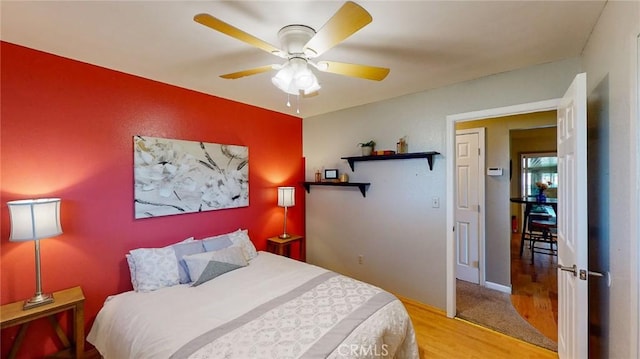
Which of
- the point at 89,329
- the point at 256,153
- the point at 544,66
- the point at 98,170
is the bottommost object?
the point at 89,329

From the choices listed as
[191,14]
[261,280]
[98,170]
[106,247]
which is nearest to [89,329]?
[106,247]

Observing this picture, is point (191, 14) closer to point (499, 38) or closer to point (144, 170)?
point (144, 170)

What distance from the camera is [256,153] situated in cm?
335

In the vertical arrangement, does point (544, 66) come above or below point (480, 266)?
above

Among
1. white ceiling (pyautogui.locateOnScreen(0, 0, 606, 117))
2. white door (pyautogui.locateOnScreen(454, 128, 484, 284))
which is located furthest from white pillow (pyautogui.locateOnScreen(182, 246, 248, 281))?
white door (pyautogui.locateOnScreen(454, 128, 484, 284))

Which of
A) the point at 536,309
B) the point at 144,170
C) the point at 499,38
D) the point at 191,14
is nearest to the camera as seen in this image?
the point at 191,14

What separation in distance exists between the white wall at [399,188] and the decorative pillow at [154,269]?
204 cm

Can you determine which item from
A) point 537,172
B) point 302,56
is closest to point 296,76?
point 302,56

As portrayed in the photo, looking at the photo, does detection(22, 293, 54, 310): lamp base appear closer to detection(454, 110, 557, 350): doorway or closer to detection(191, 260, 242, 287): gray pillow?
detection(191, 260, 242, 287): gray pillow

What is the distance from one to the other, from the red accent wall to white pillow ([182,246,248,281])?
51 centimetres

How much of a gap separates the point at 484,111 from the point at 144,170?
10.3 ft

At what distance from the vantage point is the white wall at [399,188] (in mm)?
2385

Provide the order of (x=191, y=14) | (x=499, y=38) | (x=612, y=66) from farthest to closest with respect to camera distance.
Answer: (x=499, y=38) < (x=191, y=14) < (x=612, y=66)

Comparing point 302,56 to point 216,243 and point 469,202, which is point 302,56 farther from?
point 469,202
